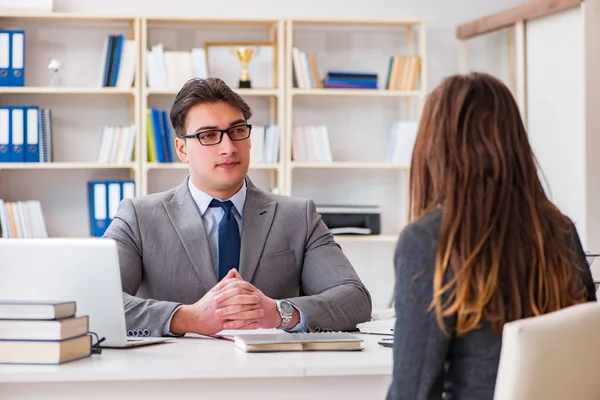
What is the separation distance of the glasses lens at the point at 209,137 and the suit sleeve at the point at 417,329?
4.06 ft

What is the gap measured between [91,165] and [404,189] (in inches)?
69.0

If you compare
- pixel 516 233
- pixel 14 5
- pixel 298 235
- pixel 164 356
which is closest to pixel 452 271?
pixel 516 233

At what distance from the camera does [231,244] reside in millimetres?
2684

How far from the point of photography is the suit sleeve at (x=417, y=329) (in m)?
1.52

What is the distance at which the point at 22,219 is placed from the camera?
15.8ft

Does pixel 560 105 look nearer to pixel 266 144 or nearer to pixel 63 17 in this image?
pixel 266 144

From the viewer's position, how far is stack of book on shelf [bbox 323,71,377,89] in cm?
504

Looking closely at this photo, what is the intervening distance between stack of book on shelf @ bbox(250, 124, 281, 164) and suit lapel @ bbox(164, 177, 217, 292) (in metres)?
2.23

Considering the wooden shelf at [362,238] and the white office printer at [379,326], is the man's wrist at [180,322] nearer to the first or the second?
the white office printer at [379,326]

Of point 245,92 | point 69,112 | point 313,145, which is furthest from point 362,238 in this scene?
point 69,112

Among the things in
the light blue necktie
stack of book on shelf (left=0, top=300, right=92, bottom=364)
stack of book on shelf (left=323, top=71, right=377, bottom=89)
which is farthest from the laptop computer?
stack of book on shelf (left=323, top=71, right=377, bottom=89)

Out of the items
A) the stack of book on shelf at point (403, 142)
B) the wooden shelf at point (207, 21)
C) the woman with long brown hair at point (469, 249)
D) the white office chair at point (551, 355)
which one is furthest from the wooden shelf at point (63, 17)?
the white office chair at point (551, 355)

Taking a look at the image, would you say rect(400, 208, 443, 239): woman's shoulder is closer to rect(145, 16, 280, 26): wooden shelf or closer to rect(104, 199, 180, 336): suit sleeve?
rect(104, 199, 180, 336): suit sleeve

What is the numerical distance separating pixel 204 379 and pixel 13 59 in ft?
11.1
